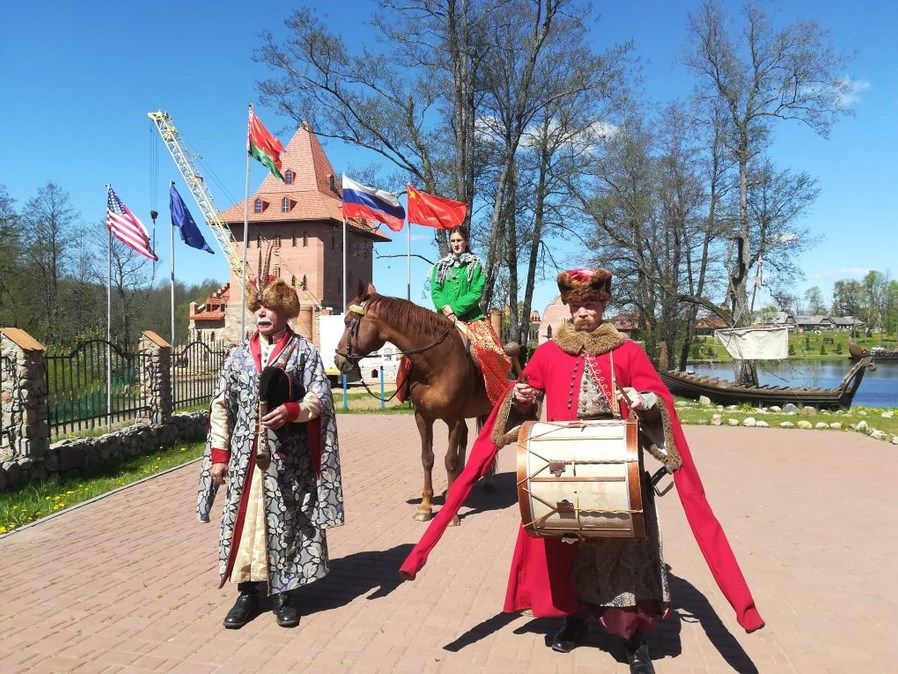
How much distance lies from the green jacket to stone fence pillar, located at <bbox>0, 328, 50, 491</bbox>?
4.73 m

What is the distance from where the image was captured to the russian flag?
18375 mm

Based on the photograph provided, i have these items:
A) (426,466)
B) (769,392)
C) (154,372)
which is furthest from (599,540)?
(769,392)

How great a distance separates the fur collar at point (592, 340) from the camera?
10.4ft

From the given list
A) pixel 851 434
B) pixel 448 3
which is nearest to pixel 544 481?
pixel 851 434

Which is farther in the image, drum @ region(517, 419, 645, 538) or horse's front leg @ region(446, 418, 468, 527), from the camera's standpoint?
horse's front leg @ region(446, 418, 468, 527)

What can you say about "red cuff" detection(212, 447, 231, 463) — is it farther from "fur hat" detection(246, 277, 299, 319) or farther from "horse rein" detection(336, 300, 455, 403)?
"horse rein" detection(336, 300, 455, 403)

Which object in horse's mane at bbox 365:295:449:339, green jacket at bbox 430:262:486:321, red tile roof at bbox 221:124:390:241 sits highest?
red tile roof at bbox 221:124:390:241

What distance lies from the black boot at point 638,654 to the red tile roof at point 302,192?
37.5m

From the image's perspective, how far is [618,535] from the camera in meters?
2.79

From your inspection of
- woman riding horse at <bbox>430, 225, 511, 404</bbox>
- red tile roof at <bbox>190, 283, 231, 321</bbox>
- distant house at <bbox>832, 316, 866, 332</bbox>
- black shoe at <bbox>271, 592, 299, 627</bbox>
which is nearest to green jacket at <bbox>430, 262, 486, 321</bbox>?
woman riding horse at <bbox>430, 225, 511, 404</bbox>

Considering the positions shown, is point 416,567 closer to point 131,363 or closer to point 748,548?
point 748,548

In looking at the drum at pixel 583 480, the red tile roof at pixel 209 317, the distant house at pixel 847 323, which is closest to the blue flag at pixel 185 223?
the drum at pixel 583 480

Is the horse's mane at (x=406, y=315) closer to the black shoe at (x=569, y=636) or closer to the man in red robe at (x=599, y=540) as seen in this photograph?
the man in red robe at (x=599, y=540)

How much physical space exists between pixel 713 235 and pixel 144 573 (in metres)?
28.3
